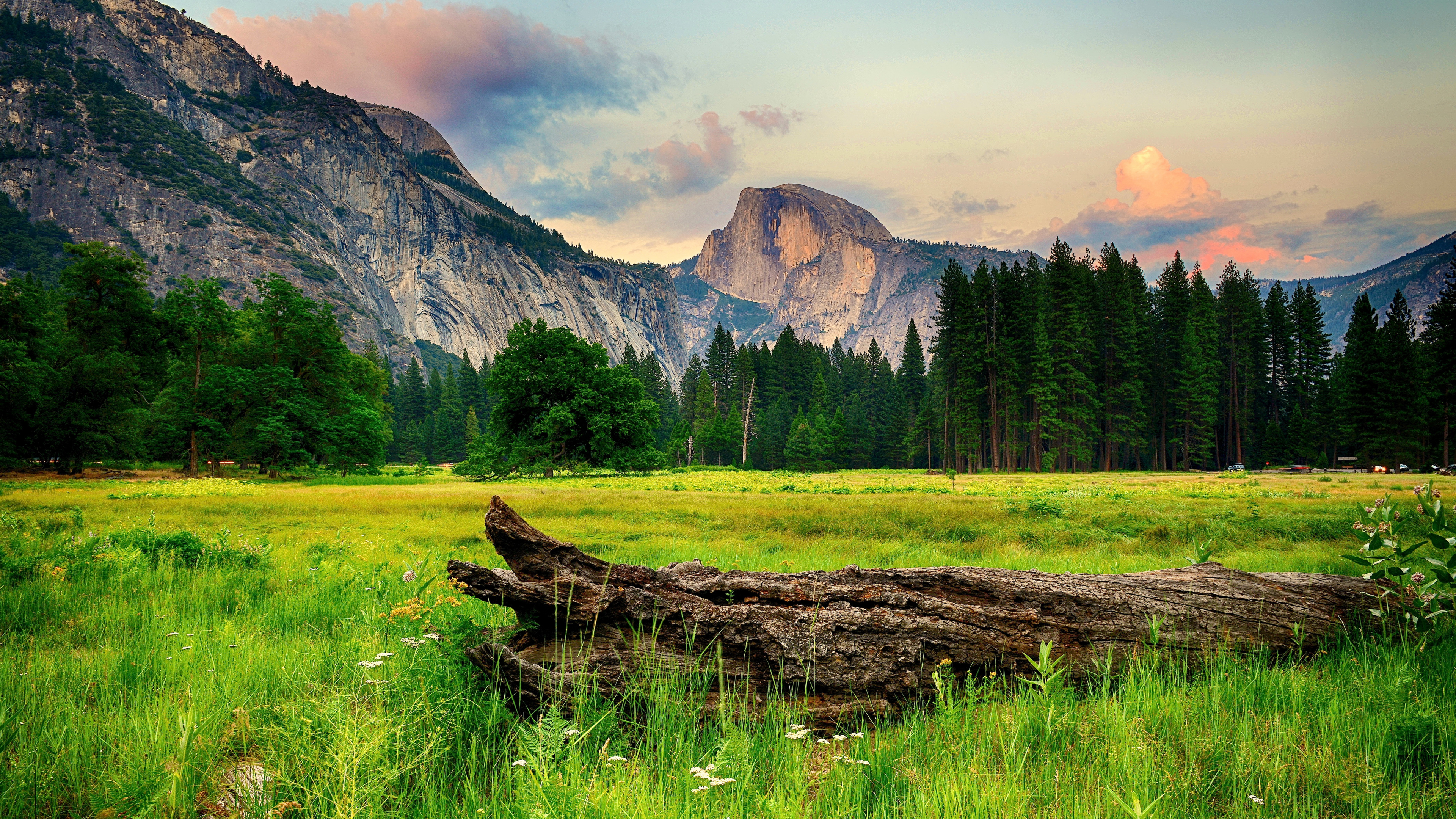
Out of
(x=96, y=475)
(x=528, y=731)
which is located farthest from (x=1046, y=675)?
(x=96, y=475)

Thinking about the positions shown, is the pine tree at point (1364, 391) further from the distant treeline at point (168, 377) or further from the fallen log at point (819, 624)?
the distant treeline at point (168, 377)

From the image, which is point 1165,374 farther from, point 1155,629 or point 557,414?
point 1155,629

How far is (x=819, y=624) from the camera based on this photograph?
3.58 m

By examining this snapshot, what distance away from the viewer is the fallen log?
337 cm

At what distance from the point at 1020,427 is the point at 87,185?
744ft

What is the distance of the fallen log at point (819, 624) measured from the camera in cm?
337

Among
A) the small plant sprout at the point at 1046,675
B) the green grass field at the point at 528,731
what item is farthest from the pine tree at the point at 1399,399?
the small plant sprout at the point at 1046,675

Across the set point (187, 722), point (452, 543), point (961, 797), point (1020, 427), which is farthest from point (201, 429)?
point (1020, 427)

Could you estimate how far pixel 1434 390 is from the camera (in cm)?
4081

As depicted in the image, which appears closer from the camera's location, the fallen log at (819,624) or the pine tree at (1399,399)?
the fallen log at (819,624)

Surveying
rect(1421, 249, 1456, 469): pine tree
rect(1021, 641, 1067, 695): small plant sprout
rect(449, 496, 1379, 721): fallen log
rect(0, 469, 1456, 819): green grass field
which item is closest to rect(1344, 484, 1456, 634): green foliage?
rect(0, 469, 1456, 819): green grass field

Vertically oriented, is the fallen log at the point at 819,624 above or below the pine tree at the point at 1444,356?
below

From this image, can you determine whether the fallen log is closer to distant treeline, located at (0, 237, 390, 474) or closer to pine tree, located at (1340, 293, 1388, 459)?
distant treeline, located at (0, 237, 390, 474)

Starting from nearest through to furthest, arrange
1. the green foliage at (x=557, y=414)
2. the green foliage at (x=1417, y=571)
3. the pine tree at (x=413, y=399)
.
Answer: the green foliage at (x=1417, y=571) < the green foliage at (x=557, y=414) < the pine tree at (x=413, y=399)
